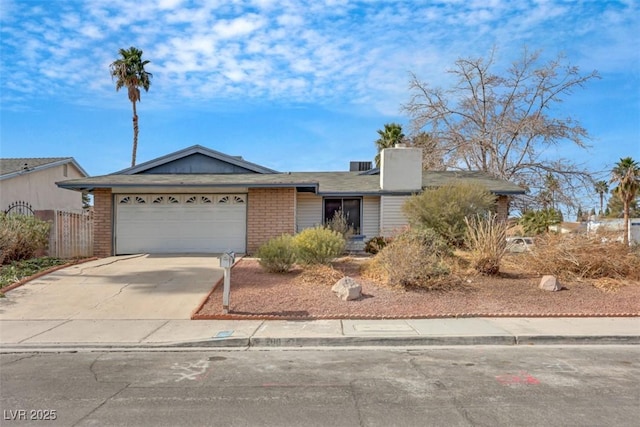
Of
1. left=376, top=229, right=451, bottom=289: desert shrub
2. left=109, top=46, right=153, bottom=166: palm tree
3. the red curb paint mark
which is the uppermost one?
left=109, top=46, right=153, bottom=166: palm tree

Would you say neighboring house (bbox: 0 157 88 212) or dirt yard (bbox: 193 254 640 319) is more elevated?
neighboring house (bbox: 0 157 88 212)

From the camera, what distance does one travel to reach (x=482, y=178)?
20.8 m

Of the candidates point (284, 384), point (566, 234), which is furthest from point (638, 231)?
point (284, 384)

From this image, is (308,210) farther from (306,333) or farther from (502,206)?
(306,333)

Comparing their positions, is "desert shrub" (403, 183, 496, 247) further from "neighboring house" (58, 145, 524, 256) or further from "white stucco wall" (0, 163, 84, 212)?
"white stucco wall" (0, 163, 84, 212)

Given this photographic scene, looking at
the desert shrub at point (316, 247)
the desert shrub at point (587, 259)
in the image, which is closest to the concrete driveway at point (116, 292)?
the desert shrub at point (316, 247)

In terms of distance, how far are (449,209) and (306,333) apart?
7.20 metres

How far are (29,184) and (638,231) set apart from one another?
3108 centimetres

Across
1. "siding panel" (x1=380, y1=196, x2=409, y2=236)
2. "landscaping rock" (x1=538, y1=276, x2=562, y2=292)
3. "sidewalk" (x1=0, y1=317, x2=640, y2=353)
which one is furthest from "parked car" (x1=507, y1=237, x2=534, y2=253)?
"siding panel" (x1=380, y1=196, x2=409, y2=236)

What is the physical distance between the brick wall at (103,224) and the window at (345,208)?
26.3ft

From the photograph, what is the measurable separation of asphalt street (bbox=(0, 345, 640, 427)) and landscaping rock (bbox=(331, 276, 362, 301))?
2.70 m

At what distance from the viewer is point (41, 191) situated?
24.8 meters

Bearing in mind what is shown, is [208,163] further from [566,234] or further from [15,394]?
[15,394]

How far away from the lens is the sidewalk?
24.0 ft
